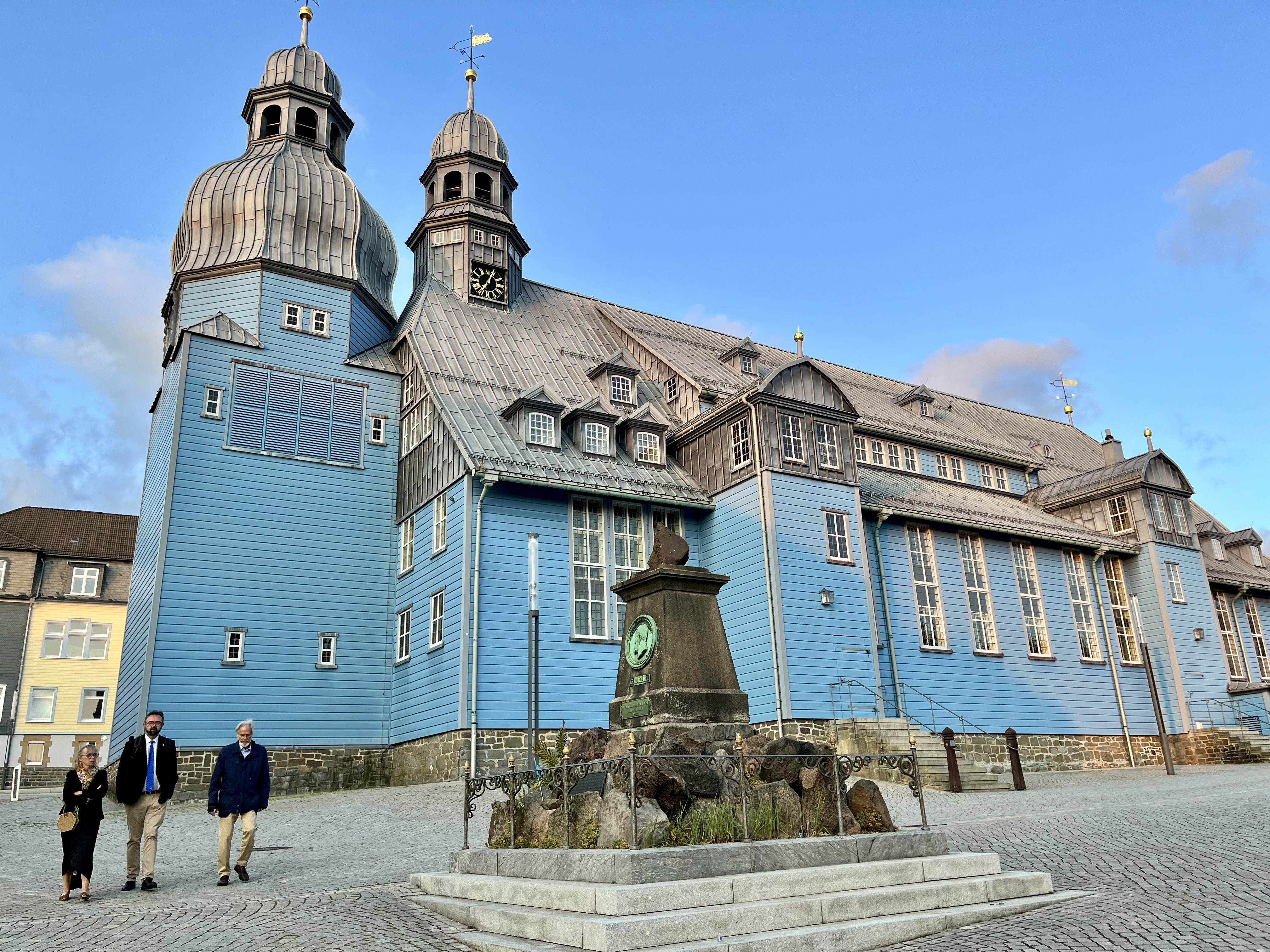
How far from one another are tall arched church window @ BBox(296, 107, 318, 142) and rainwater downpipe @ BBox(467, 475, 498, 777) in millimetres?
13940

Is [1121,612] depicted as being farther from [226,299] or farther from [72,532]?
[72,532]

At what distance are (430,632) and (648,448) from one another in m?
7.33

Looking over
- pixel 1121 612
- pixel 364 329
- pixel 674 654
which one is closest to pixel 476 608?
pixel 364 329

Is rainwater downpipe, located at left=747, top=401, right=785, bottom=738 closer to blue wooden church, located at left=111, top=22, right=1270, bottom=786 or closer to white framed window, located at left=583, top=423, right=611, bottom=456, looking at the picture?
blue wooden church, located at left=111, top=22, right=1270, bottom=786

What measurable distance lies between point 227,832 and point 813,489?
16840mm

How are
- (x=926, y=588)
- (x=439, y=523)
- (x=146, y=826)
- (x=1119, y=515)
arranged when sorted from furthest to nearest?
(x=1119, y=515), (x=926, y=588), (x=439, y=523), (x=146, y=826)

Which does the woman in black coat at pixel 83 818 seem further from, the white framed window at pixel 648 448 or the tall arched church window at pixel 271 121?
the tall arched church window at pixel 271 121

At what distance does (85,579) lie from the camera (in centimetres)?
4022

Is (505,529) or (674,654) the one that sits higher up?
(505,529)

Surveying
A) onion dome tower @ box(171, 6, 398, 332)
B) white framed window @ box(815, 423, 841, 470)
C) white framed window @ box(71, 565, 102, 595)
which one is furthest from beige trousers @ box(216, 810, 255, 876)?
white framed window @ box(71, 565, 102, 595)

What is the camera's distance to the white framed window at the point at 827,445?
2536 cm

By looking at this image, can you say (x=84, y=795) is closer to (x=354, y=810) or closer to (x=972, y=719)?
(x=354, y=810)

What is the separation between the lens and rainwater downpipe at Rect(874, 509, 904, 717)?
24812mm

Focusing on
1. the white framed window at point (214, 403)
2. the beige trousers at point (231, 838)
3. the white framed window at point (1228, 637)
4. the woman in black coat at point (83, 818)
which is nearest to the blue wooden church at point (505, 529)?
the white framed window at point (214, 403)
